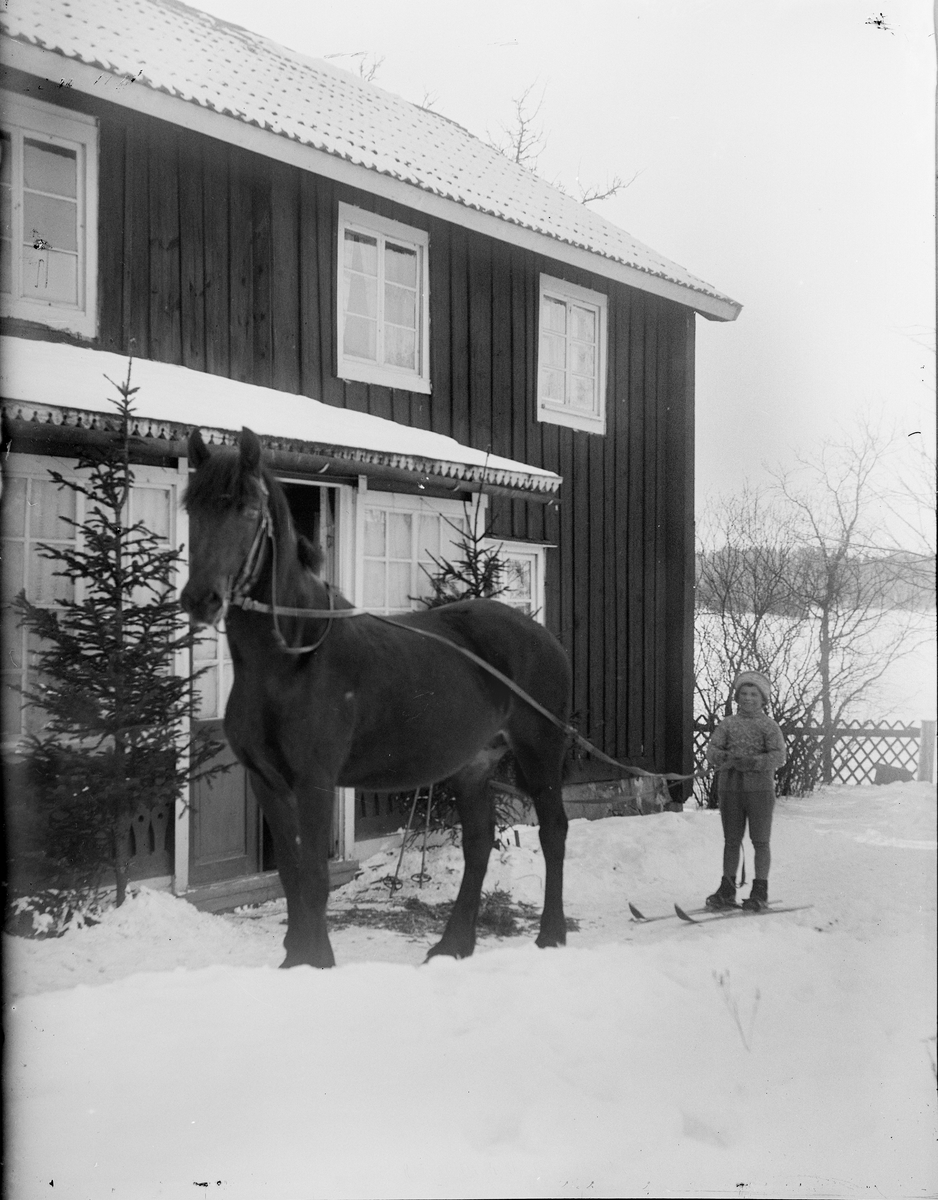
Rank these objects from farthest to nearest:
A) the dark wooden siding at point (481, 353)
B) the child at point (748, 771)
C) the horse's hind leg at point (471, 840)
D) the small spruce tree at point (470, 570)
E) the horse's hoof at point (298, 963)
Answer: the small spruce tree at point (470, 570) < the dark wooden siding at point (481, 353) < the child at point (748, 771) < the horse's hind leg at point (471, 840) < the horse's hoof at point (298, 963)

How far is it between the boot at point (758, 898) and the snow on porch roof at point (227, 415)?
6.12ft

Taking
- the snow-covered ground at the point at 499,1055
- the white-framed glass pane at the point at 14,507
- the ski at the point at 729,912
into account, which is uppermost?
the white-framed glass pane at the point at 14,507

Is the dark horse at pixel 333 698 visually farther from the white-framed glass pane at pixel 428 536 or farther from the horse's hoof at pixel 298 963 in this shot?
the white-framed glass pane at pixel 428 536

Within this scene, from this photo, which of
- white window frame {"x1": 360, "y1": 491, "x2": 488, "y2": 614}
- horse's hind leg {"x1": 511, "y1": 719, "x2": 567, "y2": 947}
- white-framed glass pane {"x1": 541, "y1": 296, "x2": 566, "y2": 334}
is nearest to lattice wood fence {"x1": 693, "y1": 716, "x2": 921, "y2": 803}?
horse's hind leg {"x1": 511, "y1": 719, "x2": 567, "y2": 947}

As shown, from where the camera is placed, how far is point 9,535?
2.40 meters

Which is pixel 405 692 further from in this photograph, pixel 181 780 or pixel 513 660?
pixel 181 780

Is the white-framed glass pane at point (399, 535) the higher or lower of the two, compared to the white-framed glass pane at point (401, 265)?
A: lower

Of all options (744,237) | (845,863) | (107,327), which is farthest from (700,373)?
(107,327)

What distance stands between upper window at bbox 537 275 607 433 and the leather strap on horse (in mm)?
1323

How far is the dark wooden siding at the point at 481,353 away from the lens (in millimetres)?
3443

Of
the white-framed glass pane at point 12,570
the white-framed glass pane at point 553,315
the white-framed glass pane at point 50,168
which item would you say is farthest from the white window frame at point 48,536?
the white-framed glass pane at point 553,315

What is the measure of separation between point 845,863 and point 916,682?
0.77 m

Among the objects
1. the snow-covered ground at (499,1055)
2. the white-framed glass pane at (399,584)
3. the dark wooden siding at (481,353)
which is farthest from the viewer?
the white-framed glass pane at (399,584)

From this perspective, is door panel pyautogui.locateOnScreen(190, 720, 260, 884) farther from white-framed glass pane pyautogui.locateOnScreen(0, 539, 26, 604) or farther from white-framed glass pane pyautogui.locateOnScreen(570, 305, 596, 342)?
white-framed glass pane pyautogui.locateOnScreen(570, 305, 596, 342)
